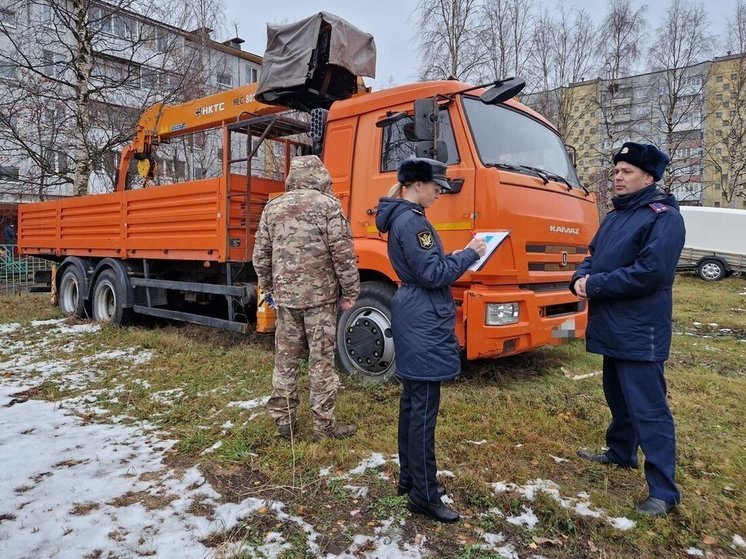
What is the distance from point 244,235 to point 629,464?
4.38 m

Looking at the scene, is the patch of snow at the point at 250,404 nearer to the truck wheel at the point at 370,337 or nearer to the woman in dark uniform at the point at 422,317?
the truck wheel at the point at 370,337

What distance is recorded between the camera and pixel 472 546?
88.0 inches

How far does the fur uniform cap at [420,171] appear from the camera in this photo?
245cm

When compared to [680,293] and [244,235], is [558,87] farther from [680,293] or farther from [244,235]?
[244,235]

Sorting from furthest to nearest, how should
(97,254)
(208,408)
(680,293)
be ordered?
(680,293) → (97,254) → (208,408)

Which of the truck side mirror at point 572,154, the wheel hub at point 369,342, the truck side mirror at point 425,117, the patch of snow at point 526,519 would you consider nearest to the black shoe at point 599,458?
the patch of snow at point 526,519

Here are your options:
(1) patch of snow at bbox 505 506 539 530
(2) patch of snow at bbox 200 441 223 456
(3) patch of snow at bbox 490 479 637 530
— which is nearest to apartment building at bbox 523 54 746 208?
(3) patch of snow at bbox 490 479 637 530

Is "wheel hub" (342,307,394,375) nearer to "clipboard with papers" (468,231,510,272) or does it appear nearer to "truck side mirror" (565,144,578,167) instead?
"clipboard with papers" (468,231,510,272)

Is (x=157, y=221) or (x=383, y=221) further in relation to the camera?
(x=157, y=221)

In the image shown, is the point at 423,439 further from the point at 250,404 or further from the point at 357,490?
the point at 250,404

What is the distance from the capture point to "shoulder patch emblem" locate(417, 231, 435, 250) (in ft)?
7.76

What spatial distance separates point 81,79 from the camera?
11.1 meters

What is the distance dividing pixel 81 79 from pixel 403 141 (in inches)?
400

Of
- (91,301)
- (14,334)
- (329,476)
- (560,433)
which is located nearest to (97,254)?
(91,301)
